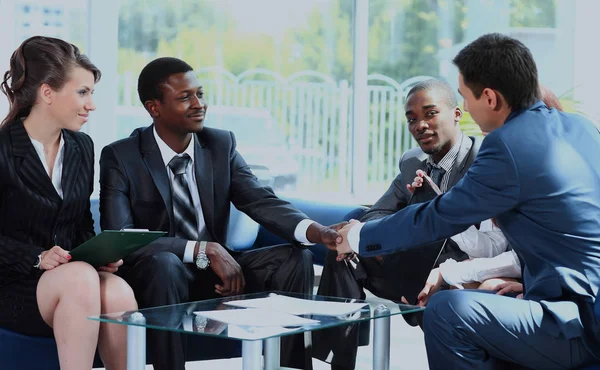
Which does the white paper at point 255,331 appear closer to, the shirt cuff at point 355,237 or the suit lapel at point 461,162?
the shirt cuff at point 355,237

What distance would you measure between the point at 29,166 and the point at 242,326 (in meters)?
1.06

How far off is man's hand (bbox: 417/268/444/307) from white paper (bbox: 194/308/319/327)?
0.74 m

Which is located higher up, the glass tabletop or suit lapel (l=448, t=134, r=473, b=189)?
suit lapel (l=448, t=134, r=473, b=189)

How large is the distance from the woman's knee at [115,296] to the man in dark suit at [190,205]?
0.36ft

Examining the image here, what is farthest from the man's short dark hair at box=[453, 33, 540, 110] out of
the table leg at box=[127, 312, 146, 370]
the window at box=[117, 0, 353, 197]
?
the window at box=[117, 0, 353, 197]

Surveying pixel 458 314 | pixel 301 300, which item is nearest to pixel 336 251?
pixel 301 300

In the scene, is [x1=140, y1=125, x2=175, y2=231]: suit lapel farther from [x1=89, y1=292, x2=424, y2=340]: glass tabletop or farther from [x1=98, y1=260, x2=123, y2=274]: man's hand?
[x1=89, y1=292, x2=424, y2=340]: glass tabletop

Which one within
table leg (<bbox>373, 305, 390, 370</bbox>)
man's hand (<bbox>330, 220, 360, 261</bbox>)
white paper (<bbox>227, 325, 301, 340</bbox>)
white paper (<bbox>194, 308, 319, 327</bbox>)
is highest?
man's hand (<bbox>330, 220, 360, 261</bbox>)

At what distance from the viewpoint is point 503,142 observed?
2531 millimetres

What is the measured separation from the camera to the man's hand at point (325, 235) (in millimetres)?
3379

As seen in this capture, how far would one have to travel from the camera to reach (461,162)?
355cm

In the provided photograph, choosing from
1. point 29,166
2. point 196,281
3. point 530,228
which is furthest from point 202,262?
point 530,228

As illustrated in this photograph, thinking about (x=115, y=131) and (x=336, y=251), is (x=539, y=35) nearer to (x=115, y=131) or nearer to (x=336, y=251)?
(x=115, y=131)

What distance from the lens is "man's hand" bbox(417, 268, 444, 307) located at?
3.25 meters
